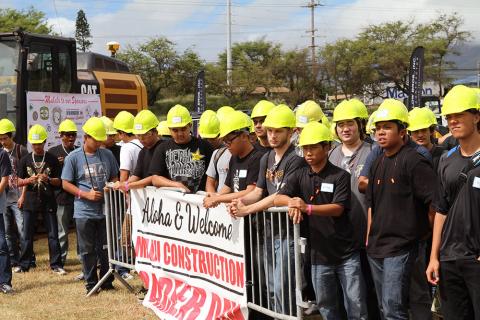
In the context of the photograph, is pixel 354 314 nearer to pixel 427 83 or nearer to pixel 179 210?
pixel 179 210

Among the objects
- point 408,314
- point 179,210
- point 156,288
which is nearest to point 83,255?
point 156,288

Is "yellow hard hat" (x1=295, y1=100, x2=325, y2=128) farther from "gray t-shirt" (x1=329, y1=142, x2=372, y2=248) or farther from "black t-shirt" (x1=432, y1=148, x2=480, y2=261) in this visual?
"black t-shirt" (x1=432, y1=148, x2=480, y2=261)

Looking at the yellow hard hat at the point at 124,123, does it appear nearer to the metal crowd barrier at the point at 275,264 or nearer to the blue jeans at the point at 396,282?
the metal crowd barrier at the point at 275,264

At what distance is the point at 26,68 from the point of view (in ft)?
36.2

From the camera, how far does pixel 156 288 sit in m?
6.73

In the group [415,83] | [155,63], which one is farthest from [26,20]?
[415,83]

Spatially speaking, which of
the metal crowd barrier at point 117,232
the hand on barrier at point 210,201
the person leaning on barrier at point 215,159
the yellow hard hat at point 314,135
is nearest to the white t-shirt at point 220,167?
the person leaning on barrier at point 215,159

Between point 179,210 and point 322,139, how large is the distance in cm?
198

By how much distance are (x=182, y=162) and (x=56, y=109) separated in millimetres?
5351

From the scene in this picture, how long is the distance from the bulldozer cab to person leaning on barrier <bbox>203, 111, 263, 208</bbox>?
617cm

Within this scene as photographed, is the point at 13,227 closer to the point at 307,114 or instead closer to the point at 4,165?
the point at 4,165

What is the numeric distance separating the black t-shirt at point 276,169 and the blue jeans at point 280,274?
0.44 m

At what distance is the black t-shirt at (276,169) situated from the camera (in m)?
5.03

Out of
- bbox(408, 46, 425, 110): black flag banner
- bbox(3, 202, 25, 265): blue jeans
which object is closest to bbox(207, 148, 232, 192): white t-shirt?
bbox(3, 202, 25, 265): blue jeans
